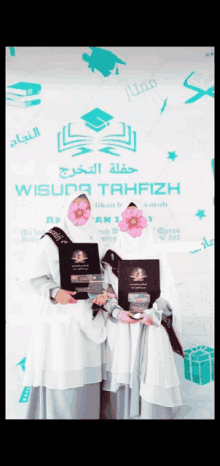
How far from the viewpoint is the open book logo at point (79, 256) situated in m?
1.46

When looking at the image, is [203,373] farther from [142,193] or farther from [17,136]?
[17,136]

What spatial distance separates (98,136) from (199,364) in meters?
1.40

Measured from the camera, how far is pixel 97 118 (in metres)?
1.64

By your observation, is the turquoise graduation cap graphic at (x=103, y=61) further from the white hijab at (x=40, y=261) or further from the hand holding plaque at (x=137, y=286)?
the hand holding plaque at (x=137, y=286)

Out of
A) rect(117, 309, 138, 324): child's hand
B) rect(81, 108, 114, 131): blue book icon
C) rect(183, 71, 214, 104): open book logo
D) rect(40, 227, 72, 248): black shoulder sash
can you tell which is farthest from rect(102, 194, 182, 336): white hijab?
rect(183, 71, 214, 104): open book logo

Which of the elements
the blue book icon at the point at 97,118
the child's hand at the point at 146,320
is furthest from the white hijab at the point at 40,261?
the blue book icon at the point at 97,118

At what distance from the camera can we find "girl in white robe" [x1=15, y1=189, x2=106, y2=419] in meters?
1.49

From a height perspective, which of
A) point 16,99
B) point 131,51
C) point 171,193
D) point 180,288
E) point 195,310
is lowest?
point 195,310

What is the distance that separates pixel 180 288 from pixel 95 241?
0.55m

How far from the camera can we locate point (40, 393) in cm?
154

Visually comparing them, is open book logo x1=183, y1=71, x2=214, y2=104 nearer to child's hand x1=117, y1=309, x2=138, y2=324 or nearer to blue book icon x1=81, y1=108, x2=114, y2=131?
blue book icon x1=81, y1=108, x2=114, y2=131

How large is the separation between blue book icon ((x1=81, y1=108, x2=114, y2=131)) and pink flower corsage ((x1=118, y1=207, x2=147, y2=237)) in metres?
0.51

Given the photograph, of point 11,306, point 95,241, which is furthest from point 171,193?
point 11,306

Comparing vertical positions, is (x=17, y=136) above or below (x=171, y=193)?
above
